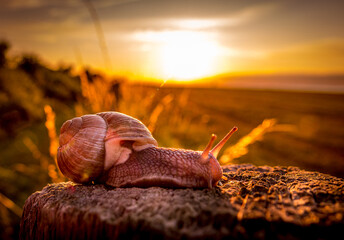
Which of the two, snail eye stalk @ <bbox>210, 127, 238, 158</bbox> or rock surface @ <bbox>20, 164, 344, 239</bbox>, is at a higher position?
snail eye stalk @ <bbox>210, 127, 238, 158</bbox>

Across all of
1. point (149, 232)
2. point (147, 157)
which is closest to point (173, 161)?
point (147, 157)

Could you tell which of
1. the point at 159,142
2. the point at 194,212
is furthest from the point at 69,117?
the point at 194,212

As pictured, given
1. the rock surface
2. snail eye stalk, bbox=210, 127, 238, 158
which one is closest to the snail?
snail eye stalk, bbox=210, 127, 238, 158

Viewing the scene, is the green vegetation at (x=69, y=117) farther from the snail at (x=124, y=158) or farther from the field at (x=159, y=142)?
the snail at (x=124, y=158)

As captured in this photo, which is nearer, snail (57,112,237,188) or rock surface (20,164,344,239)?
rock surface (20,164,344,239)

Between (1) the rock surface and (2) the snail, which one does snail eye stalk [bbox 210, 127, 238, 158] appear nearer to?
(2) the snail

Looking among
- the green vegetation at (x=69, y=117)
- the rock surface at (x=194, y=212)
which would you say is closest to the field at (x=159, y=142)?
the green vegetation at (x=69, y=117)

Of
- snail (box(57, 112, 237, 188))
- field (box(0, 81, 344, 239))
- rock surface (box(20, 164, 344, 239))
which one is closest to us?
rock surface (box(20, 164, 344, 239))
